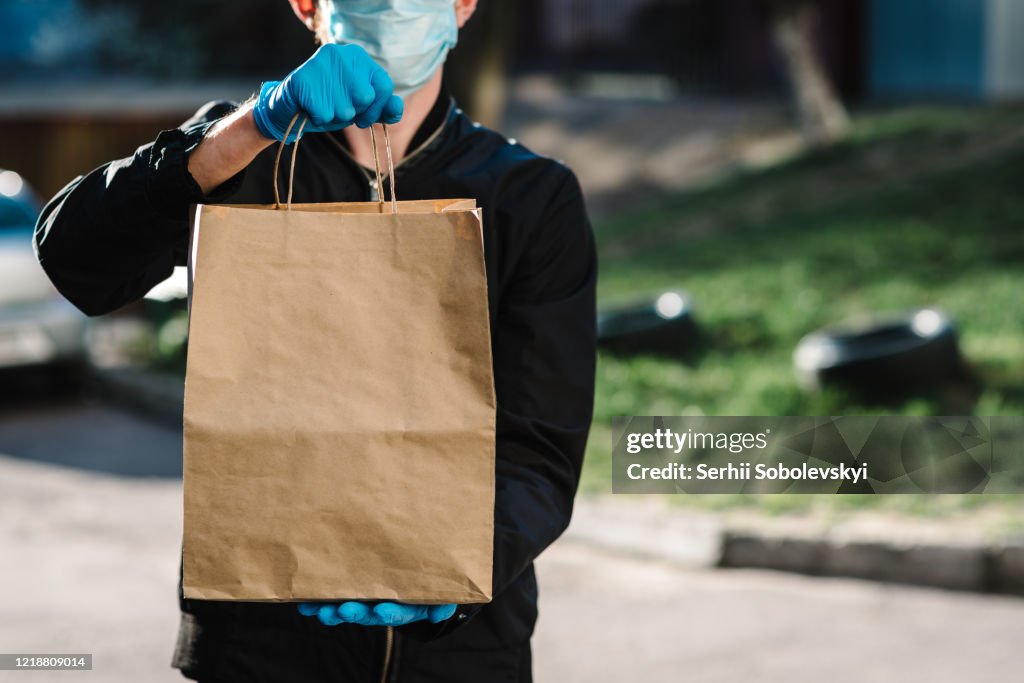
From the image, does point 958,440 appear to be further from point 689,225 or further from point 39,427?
point 689,225

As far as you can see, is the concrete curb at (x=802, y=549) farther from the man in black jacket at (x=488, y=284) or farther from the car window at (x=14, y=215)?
the car window at (x=14, y=215)

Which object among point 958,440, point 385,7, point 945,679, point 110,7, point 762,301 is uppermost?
point 110,7

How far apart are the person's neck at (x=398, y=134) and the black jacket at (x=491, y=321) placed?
0.02 m

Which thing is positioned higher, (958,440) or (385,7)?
(385,7)

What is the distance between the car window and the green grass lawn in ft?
13.4

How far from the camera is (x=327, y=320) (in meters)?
1.54

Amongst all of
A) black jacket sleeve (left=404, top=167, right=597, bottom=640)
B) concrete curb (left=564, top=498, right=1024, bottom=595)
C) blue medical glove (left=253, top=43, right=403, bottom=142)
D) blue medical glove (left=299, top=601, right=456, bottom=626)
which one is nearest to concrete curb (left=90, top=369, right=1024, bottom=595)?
concrete curb (left=564, top=498, right=1024, bottom=595)

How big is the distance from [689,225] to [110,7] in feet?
48.8

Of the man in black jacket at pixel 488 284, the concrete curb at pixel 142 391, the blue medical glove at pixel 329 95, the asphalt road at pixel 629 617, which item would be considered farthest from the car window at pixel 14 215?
the blue medical glove at pixel 329 95

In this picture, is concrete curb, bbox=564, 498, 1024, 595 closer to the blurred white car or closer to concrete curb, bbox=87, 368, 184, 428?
concrete curb, bbox=87, 368, 184, 428

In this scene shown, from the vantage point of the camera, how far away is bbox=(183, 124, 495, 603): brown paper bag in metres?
1.53

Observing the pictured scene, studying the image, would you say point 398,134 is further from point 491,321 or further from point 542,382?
point 542,382

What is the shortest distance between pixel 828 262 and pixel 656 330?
98.8 inches

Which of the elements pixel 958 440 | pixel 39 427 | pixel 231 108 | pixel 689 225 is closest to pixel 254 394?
pixel 231 108
